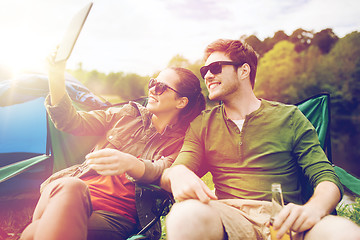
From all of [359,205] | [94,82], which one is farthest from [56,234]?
[94,82]

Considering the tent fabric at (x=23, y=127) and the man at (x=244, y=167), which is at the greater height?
the man at (x=244, y=167)

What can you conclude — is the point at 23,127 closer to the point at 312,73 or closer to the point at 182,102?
the point at 182,102

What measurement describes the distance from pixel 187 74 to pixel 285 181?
1106mm

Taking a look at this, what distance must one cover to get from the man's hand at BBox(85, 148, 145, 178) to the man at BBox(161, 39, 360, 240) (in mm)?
239

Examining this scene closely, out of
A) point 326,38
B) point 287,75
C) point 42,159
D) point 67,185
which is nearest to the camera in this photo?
point 67,185

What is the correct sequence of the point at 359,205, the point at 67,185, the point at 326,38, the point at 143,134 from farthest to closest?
the point at 326,38
the point at 359,205
the point at 143,134
the point at 67,185

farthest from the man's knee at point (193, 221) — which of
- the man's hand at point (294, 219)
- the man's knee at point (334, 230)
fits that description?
the man's knee at point (334, 230)

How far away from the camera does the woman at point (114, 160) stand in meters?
1.46

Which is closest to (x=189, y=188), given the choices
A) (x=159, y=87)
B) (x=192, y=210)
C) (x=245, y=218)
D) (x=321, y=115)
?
(x=192, y=210)

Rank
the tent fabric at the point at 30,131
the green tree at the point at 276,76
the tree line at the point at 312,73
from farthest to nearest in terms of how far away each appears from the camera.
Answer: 1. the green tree at the point at 276,76
2. the tree line at the point at 312,73
3. the tent fabric at the point at 30,131

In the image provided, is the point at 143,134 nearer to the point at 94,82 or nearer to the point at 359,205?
the point at 359,205

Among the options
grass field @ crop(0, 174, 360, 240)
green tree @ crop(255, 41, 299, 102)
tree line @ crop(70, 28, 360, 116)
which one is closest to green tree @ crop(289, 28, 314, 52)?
tree line @ crop(70, 28, 360, 116)

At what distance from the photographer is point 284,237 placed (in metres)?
1.28

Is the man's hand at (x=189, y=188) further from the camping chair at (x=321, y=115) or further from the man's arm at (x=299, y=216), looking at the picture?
the camping chair at (x=321, y=115)
